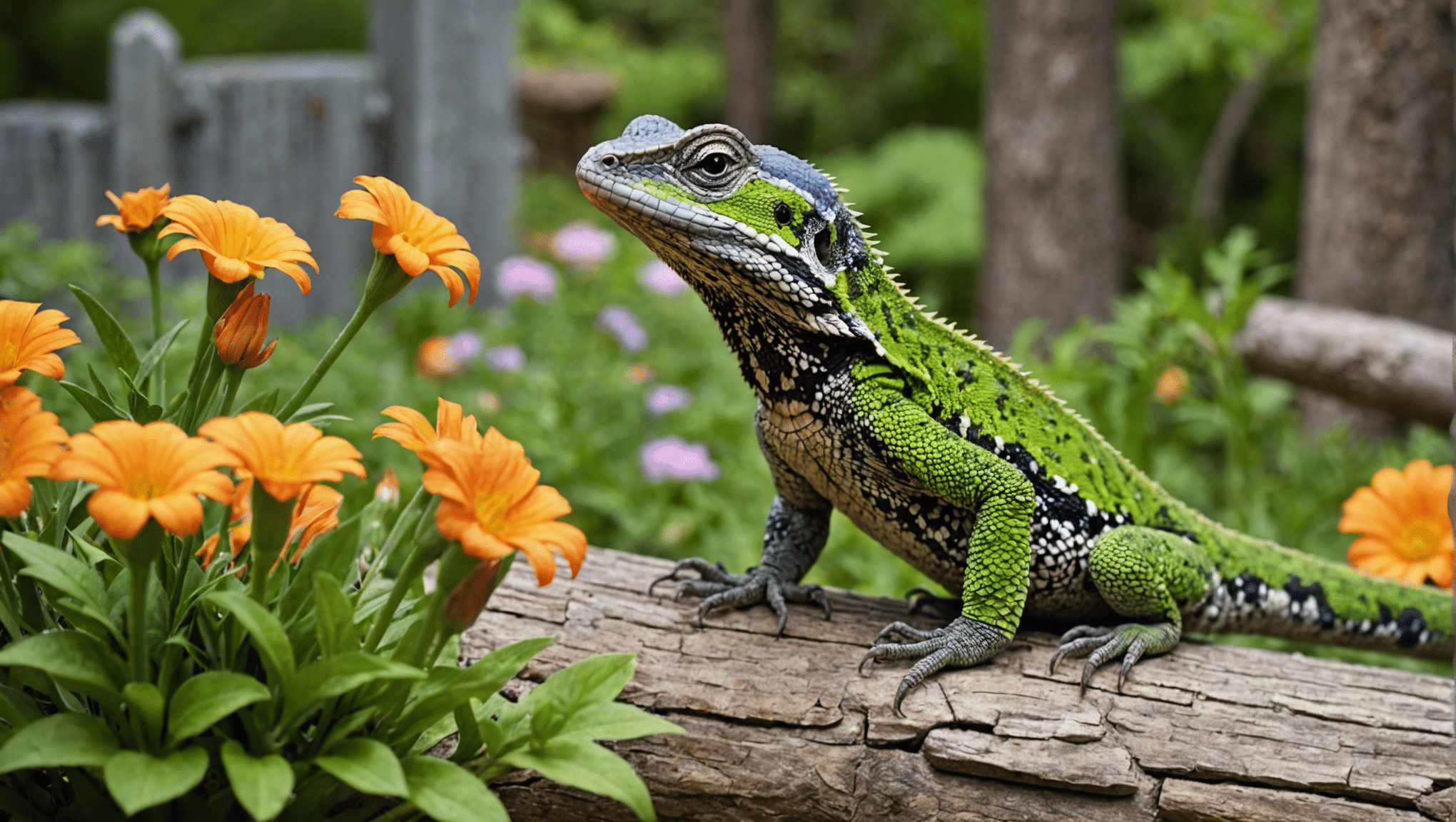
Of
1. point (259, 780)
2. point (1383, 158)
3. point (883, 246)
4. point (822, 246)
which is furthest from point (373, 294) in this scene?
point (883, 246)

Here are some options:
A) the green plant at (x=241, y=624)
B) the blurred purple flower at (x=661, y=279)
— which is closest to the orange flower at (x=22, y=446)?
the green plant at (x=241, y=624)

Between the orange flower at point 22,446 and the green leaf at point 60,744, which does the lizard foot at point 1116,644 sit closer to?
the green leaf at point 60,744

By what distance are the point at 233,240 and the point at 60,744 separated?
3.15ft

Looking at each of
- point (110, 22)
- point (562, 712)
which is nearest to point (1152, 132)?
point (110, 22)

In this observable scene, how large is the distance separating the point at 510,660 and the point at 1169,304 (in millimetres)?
3431

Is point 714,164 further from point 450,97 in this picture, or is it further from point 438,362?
point 450,97

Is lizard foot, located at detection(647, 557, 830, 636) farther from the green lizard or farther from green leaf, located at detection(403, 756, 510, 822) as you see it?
green leaf, located at detection(403, 756, 510, 822)

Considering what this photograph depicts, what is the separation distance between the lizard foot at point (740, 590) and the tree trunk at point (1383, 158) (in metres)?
4.31

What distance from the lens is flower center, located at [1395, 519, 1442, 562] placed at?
336 cm

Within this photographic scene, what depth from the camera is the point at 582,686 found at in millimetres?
2188

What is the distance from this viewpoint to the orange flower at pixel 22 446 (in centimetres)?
184

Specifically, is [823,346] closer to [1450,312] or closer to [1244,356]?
[1244,356]

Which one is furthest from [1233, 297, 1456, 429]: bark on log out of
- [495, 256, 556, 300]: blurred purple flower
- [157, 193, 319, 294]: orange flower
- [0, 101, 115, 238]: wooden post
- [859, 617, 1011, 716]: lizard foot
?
[0, 101, 115, 238]: wooden post

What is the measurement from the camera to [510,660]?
2158 millimetres
